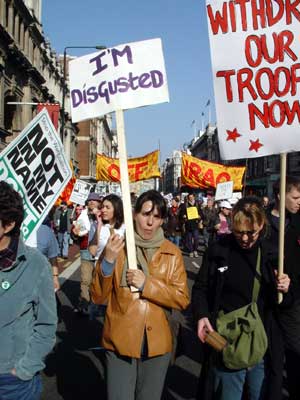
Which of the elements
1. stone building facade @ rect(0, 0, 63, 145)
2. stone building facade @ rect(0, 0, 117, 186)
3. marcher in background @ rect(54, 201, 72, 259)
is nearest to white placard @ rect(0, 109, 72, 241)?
marcher in background @ rect(54, 201, 72, 259)

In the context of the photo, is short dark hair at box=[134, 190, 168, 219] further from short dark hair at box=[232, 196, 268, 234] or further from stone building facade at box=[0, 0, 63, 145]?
stone building facade at box=[0, 0, 63, 145]

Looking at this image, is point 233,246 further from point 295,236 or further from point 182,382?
point 182,382

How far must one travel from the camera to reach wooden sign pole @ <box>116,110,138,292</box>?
3.25 metres

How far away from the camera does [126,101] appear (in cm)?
361

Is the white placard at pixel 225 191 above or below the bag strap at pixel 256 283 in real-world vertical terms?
above

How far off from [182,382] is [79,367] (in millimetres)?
1159

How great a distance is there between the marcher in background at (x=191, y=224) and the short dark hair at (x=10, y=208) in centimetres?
1430

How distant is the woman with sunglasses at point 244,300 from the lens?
3258mm

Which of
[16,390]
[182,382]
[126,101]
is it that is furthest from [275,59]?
[182,382]

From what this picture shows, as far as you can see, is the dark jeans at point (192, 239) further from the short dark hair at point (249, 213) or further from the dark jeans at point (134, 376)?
the dark jeans at point (134, 376)

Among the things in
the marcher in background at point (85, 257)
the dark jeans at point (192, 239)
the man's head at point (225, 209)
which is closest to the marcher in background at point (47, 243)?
the marcher in background at point (85, 257)

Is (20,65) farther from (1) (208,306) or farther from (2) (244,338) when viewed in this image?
(2) (244,338)

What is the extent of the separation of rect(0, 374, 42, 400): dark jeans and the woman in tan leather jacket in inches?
25.3

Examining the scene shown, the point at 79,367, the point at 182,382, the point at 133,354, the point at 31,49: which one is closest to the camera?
the point at 133,354
